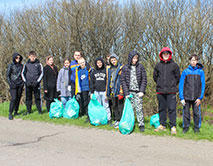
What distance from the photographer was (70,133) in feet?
22.9

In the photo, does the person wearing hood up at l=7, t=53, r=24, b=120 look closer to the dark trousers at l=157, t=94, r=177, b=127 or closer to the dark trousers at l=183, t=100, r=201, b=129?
the dark trousers at l=157, t=94, r=177, b=127

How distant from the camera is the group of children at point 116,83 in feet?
21.4

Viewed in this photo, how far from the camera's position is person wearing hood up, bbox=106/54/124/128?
738cm

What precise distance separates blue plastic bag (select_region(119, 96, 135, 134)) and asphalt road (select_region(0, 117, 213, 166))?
18 centimetres

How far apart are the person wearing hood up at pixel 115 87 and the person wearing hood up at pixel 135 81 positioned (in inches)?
16.0

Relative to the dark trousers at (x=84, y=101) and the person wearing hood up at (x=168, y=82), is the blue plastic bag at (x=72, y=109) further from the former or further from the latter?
the person wearing hood up at (x=168, y=82)

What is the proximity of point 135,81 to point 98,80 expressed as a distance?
1.30 meters

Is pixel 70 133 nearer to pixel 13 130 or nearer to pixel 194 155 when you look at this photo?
pixel 13 130

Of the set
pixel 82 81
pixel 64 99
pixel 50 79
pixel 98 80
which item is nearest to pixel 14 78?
pixel 50 79

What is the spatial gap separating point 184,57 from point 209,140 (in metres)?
4.19

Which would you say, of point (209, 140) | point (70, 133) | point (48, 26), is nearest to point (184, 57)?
point (209, 140)

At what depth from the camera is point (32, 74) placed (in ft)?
30.7

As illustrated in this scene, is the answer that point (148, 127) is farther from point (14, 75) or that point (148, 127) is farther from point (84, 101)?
point (14, 75)

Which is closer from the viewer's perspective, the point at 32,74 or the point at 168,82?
the point at 168,82
